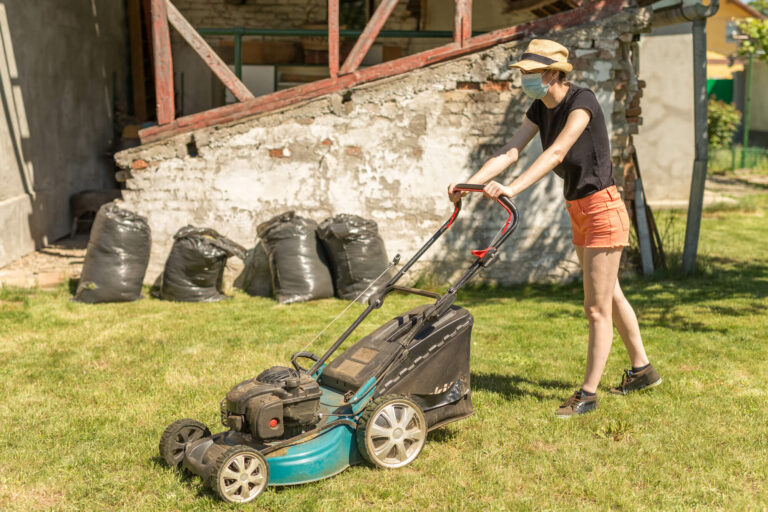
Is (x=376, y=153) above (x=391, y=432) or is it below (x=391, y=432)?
above

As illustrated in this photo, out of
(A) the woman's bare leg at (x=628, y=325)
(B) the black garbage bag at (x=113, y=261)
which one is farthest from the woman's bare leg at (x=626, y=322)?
(B) the black garbage bag at (x=113, y=261)

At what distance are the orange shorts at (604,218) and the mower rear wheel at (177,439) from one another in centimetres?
228

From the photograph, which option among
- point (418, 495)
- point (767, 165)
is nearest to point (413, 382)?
point (418, 495)

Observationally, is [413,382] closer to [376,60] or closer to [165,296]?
[165,296]

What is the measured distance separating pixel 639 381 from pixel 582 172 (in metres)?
1.40

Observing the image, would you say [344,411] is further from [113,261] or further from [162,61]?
[162,61]

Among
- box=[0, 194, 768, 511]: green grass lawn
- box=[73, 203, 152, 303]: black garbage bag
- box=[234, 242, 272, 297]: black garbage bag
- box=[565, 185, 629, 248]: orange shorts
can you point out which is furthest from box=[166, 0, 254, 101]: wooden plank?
box=[565, 185, 629, 248]: orange shorts

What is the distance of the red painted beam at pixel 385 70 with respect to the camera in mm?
8148

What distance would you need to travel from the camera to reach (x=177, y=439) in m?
4.08

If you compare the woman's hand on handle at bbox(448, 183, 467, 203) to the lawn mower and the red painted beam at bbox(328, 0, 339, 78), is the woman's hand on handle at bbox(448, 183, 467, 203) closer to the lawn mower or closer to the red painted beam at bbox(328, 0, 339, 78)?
the lawn mower

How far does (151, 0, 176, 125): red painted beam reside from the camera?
8266 mm

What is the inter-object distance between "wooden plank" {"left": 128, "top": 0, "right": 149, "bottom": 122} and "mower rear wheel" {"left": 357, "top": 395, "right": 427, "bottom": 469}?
1062 centimetres

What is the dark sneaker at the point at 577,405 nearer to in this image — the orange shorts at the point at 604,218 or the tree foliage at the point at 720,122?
the orange shorts at the point at 604,218

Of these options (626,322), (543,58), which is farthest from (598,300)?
(543,58)
